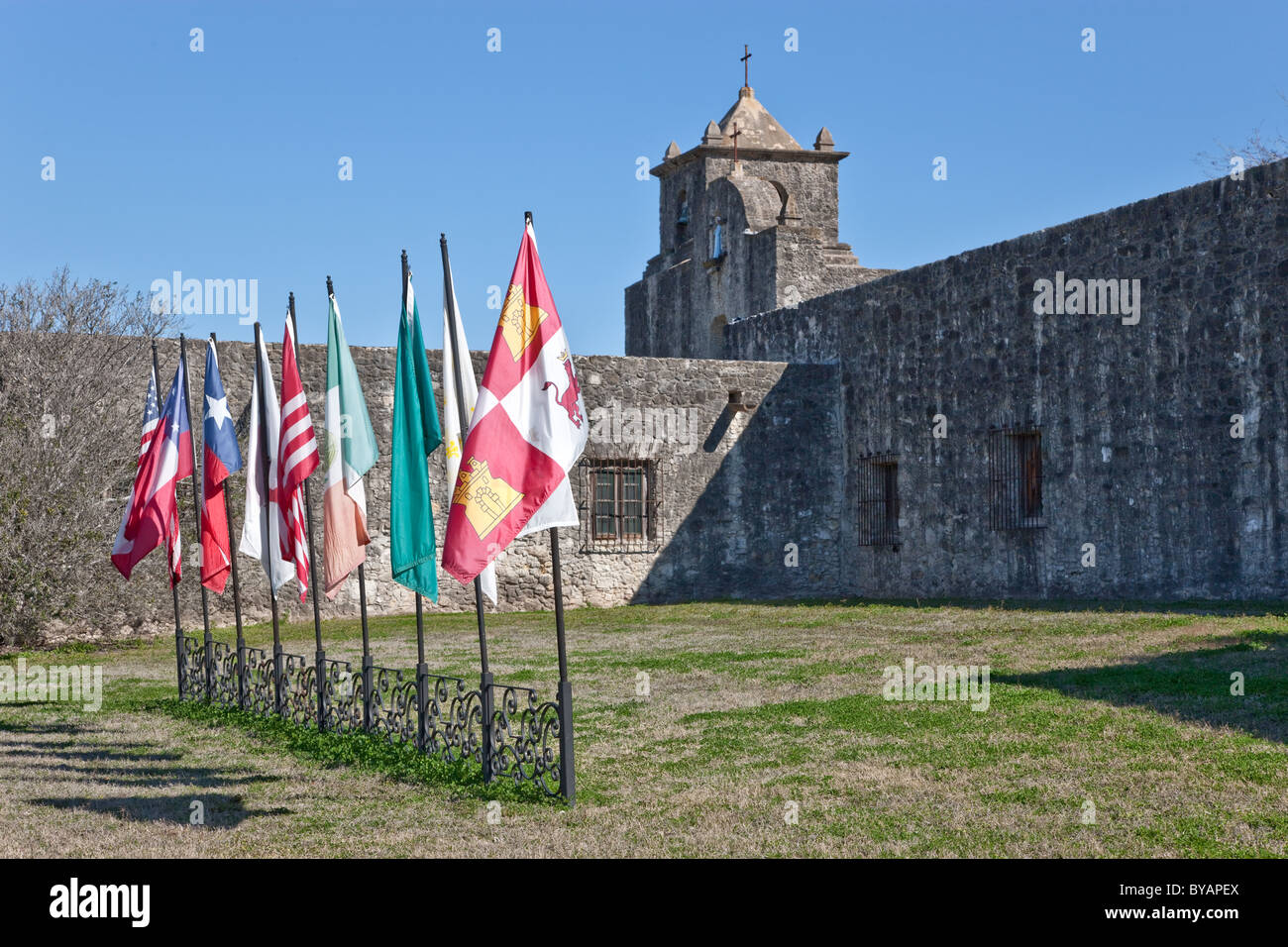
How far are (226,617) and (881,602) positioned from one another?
29.6 feet

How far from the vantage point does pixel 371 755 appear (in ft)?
29.5

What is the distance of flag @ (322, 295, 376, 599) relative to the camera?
32.1ft

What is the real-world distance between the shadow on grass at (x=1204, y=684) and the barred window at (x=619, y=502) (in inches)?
414

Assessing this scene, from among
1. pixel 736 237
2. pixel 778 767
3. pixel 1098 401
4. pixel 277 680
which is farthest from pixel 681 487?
pixel 778 767

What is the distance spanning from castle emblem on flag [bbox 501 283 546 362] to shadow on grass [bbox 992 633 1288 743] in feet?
15.3

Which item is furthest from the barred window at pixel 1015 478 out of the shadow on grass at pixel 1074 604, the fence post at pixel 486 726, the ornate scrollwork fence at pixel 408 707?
the fence post at pixel 486 726

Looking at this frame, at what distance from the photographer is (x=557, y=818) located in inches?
278

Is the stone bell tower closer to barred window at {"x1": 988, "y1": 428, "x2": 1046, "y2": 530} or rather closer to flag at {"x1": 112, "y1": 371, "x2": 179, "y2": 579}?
barred window at {"x1": 988, "y1": 428, "x2": 1046, "y2": 530}

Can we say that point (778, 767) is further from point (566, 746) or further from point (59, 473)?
point (59, 473)

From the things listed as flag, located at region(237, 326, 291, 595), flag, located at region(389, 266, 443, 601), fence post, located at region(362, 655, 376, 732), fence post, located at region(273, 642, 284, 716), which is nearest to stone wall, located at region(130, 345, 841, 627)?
flag, located at region(237, 326, 291, 595)

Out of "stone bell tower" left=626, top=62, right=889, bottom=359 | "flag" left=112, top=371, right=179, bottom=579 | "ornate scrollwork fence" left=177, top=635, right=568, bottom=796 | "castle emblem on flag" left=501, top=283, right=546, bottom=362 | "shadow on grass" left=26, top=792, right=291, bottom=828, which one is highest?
"stone bell tower" left=626, top=62, right=889, bottom=359

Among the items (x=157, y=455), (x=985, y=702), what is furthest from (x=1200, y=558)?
(x=157, y=455)

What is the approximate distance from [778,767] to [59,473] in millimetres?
11017
